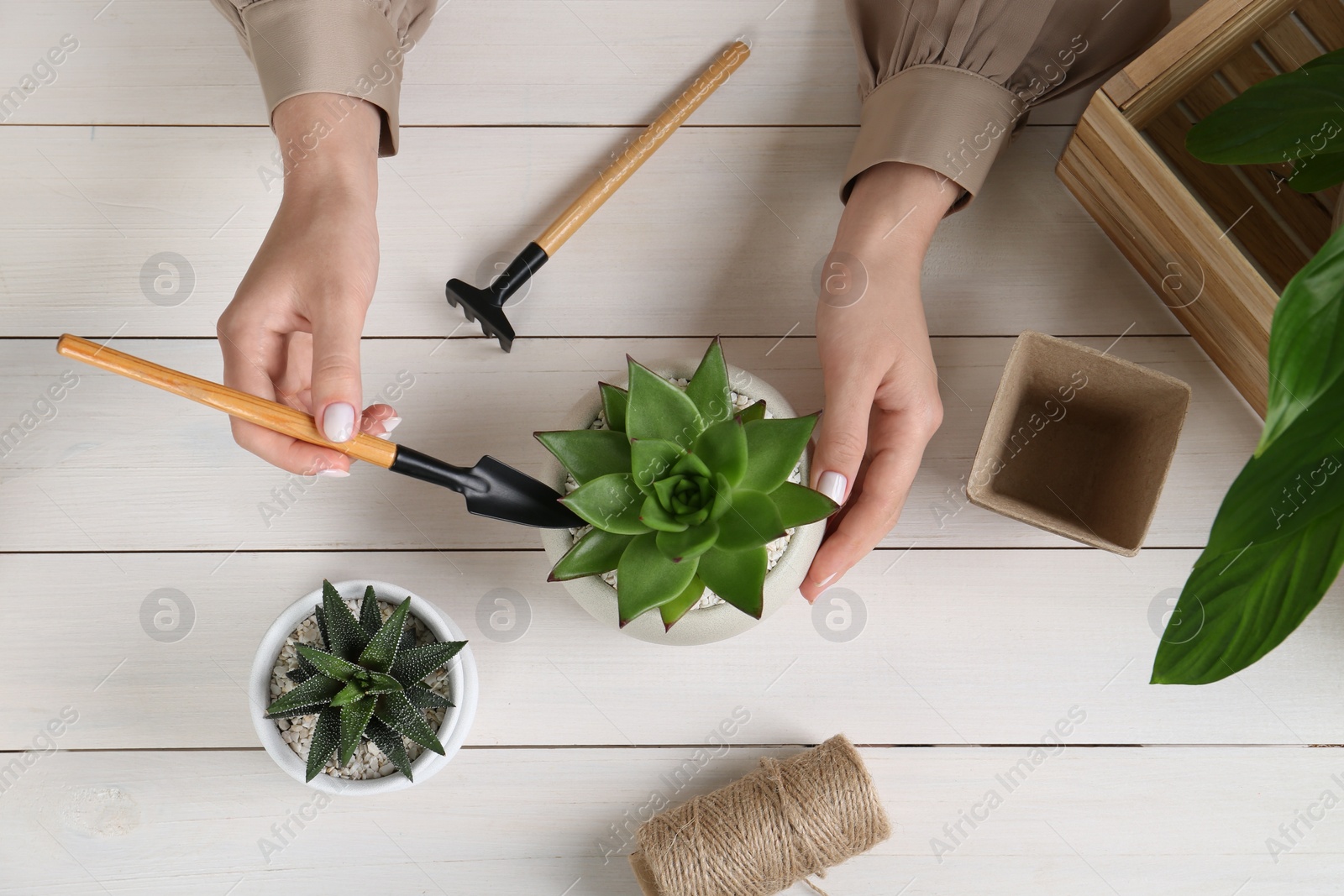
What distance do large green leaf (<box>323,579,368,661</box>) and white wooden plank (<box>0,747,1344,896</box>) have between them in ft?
0.65

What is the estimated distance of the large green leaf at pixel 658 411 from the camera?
530mm

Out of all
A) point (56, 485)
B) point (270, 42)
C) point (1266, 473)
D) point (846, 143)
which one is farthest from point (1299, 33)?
point (56, 485)

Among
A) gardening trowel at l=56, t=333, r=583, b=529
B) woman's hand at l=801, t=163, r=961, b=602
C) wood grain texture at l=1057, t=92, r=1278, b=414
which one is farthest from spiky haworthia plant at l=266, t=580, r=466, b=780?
wood grain texture at l=1057, t=92, r=1278, b=414

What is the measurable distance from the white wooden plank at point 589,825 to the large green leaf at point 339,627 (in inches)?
7.9

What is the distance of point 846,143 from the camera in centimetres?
90

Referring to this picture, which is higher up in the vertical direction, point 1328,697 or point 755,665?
point 755,665

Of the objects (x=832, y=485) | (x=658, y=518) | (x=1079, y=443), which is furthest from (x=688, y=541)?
(x=1079, y=443)

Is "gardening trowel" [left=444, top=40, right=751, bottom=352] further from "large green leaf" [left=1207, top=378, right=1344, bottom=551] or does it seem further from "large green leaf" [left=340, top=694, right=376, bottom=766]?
"large green leaf" [left=1207, top=378, right=1344, bottom=551]

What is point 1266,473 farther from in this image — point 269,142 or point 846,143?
point 269,142

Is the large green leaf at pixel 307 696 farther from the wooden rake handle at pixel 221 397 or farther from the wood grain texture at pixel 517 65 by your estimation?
the wood grain texture at pixel 517 65

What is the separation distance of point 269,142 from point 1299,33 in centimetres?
104

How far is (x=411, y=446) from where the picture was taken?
860mm

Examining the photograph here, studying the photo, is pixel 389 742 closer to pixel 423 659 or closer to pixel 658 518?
pixel 423 659

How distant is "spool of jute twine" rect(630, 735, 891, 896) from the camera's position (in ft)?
2.43
